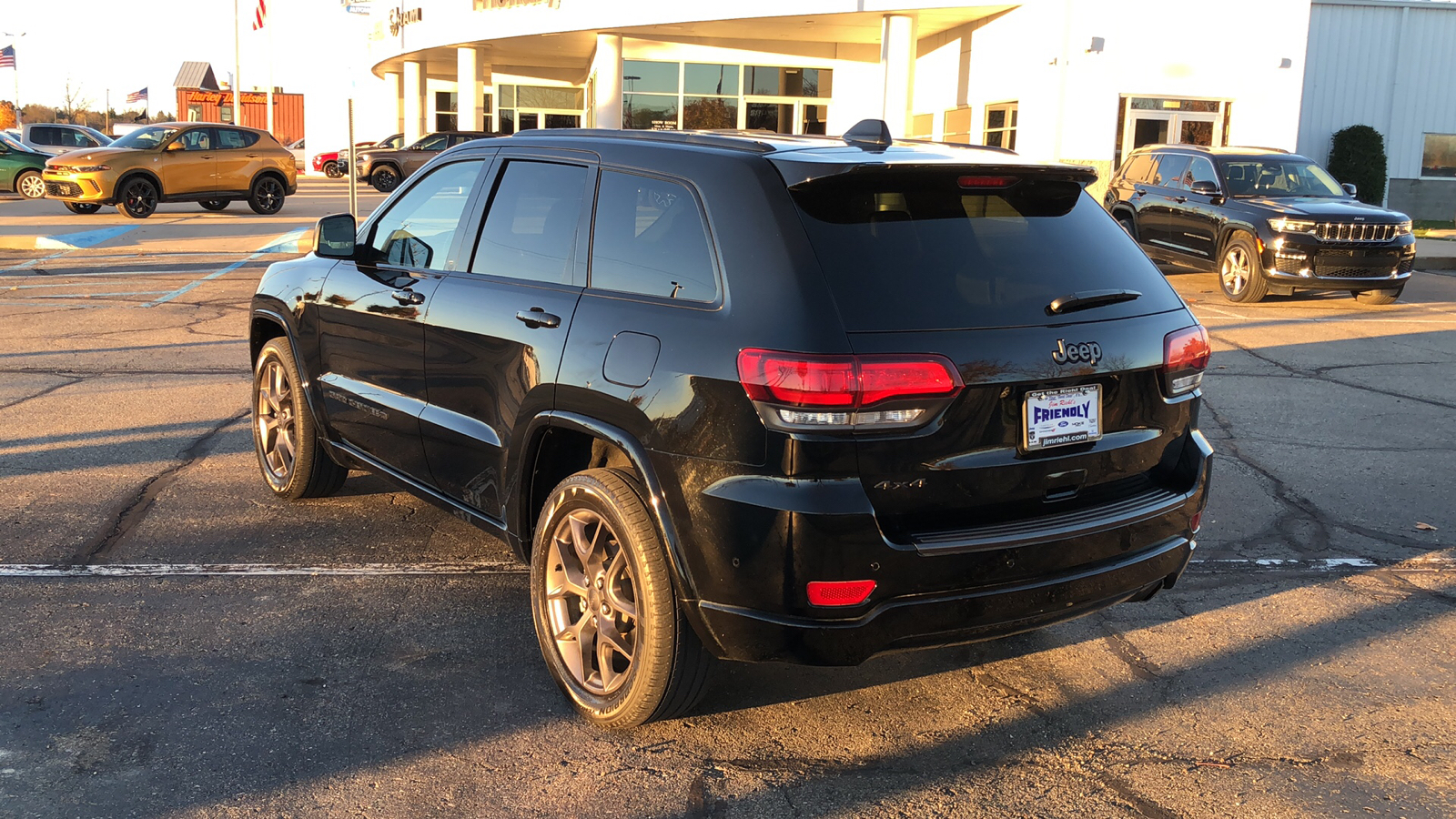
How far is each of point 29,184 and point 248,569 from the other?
28.9m

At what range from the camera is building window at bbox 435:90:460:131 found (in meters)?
48.4

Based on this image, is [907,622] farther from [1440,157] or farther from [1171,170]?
[1440,157]

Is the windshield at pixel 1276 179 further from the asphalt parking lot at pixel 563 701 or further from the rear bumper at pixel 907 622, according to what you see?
the rear bumper at pixel 907 622

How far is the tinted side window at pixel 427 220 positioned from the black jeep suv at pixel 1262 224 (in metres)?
11.6

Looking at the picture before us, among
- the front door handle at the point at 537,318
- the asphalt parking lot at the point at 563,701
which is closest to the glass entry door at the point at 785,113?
the asphalt parking lot at the point at 563,701

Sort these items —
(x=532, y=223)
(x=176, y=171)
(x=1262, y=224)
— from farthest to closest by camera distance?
(x=176, y=171)
(x=1262, y=224)
(x=532, y=223)

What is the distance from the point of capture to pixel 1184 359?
3830 mm

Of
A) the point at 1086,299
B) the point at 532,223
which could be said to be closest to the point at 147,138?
the point at 532,223

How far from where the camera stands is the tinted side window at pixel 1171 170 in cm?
1585

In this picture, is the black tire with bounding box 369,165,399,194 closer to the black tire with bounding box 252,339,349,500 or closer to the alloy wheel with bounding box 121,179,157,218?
the alloy wheel with bounding box 121,179,157,218

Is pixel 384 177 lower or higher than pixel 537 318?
higher

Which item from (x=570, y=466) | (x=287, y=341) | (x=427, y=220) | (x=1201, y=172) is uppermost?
(x=1201, y=172)

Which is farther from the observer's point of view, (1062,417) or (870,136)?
(870,136)

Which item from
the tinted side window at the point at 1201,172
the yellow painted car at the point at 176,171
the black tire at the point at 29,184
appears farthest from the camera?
the black tire at the point at 29,184
